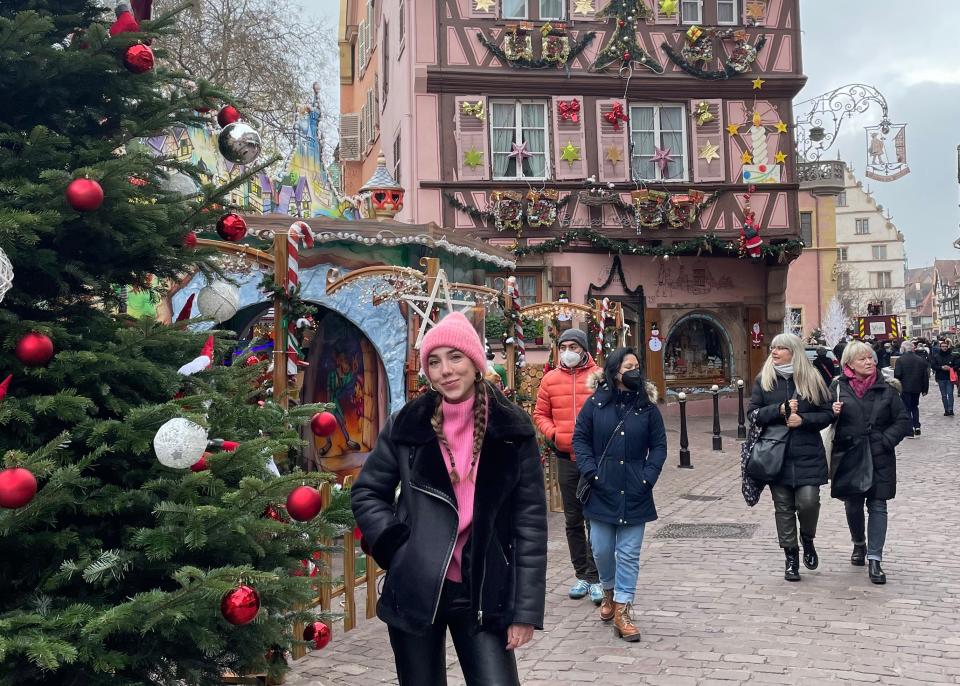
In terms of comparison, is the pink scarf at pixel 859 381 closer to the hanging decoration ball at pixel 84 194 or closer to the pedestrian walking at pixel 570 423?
the pedestrian walking at pixel 570 423

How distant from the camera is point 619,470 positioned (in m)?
6.75

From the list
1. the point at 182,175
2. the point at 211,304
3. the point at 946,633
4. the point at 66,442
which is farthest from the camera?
the point at 946,633

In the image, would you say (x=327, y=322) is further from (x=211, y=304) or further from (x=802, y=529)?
(x=211, y=304)

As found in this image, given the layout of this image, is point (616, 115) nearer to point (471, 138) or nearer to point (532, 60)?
point (532, 60)

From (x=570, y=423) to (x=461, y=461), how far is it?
4.25 metres

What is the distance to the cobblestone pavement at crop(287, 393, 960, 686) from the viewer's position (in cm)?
581

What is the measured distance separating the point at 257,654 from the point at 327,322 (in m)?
9.49

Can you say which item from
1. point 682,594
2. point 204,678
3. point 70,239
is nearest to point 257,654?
point 204,678

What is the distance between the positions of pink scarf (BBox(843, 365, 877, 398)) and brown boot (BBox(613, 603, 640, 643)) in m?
3.08

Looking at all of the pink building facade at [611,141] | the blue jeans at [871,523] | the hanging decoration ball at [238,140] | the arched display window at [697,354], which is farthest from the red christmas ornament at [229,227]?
the arched display window at [697,354]

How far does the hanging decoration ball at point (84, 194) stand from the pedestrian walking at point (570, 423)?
4.74 meters

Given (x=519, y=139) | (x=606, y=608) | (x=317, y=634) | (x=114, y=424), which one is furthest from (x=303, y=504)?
(x=519, y=139)

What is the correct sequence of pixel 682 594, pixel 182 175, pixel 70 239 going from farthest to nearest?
pixel 682 594
pixel 182 175
pixel 70 239

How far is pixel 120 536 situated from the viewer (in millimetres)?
3746
